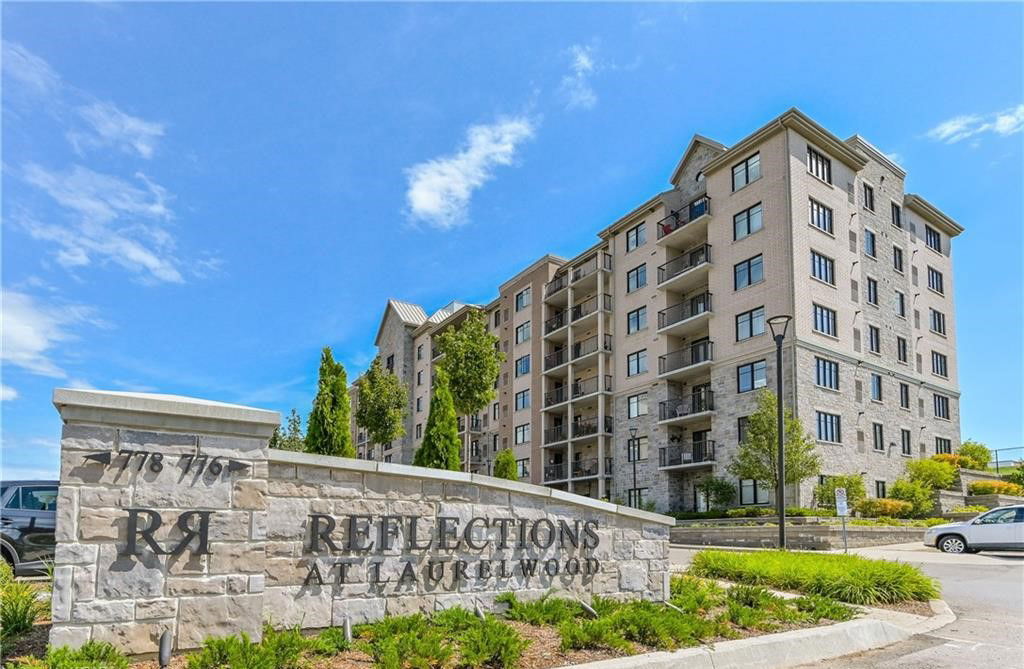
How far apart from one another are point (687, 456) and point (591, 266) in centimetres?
1591

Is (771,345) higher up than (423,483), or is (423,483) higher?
(771,345)

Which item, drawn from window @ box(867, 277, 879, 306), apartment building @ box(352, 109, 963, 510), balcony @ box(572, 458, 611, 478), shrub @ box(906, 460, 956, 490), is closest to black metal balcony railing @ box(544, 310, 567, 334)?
apartment building @ box(352, 109, 963, 510)

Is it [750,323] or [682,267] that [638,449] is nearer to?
[682,267]

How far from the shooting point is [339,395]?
2539 centimetres

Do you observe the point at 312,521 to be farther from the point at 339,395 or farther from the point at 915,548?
the point at 915,548

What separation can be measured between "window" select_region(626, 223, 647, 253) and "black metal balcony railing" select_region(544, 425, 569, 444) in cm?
1232

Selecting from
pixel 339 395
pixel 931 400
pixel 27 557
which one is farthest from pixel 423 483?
pixel 931 400

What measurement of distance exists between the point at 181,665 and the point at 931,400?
143 feet

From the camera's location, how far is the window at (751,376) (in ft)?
108

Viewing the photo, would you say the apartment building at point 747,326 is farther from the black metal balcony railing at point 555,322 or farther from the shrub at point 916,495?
the shrub at point 916,495

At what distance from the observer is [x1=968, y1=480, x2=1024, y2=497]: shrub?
120 ft

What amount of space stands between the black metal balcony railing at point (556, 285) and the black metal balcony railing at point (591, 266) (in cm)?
104

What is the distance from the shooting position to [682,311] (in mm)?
39469

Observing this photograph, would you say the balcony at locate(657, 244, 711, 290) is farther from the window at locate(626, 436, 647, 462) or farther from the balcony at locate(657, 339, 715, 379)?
the window at locate(626, 436, 647, 462)
